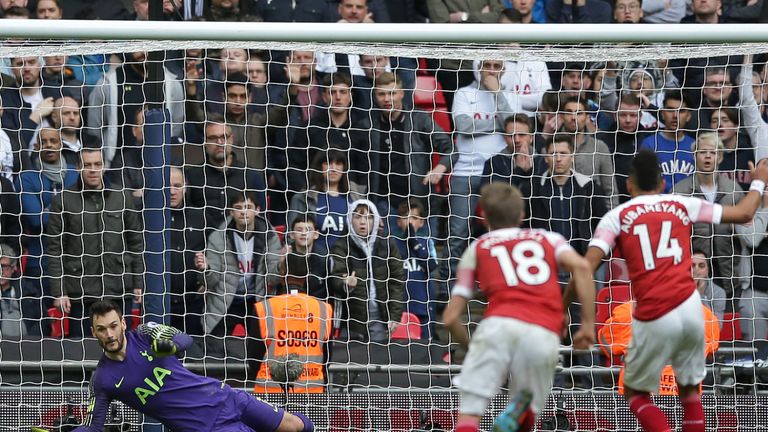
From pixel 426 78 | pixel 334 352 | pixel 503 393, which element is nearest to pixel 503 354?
pixel 503 393

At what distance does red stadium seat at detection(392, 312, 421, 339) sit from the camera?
9.30 meters

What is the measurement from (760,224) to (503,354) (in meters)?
4.19

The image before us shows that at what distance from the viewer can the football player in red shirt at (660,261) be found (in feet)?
21.4

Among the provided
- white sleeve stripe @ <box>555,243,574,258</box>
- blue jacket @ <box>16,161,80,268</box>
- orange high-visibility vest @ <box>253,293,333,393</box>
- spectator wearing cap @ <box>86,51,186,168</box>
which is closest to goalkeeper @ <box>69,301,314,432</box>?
orange high-visibility vest @ <box>253,293,333,393</box>

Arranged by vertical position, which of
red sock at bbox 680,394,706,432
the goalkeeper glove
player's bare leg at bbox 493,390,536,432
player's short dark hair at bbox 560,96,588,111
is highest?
player's short dark hair at bbox 560,96,588,111

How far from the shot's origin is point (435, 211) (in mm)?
9719

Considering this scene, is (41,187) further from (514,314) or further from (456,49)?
(514,314)

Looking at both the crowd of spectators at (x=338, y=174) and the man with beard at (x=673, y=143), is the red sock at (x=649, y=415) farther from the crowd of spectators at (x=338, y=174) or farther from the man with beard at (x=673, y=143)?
the man with beard at (x=673, y=143)

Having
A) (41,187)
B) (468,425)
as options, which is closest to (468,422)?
(468,425)

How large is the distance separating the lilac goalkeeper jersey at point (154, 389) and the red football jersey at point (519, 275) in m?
2.39

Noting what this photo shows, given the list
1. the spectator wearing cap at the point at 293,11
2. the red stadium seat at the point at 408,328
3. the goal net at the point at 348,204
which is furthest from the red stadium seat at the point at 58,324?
the spectator wearing cap at the point at 293,11

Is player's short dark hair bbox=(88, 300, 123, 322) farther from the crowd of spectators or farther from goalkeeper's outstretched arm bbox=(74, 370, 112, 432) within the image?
the crowd of spectators

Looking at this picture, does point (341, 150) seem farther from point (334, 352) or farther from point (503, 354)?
point (503, 354)

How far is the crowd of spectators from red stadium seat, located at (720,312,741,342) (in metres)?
0.07
